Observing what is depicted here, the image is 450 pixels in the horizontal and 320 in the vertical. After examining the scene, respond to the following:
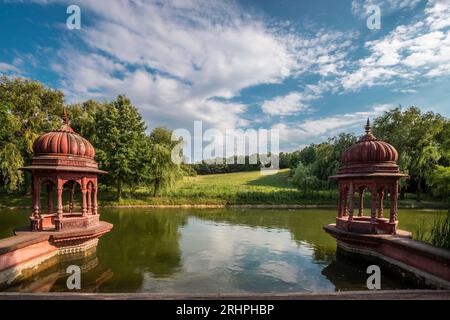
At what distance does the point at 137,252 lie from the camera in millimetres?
12750

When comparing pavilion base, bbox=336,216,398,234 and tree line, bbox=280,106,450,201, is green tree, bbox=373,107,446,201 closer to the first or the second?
tree line, bbox=280,106,450,201

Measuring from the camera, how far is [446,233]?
9.95 meters

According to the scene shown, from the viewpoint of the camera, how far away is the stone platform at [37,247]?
881cm

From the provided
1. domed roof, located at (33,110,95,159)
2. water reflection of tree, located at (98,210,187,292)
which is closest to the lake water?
water reflection of tree, located at (98,210,187,292)

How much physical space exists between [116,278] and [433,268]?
10680 millimetres

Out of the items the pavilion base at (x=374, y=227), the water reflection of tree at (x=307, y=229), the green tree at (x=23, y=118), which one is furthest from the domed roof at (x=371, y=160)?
the green tree at (x=23, y=118)

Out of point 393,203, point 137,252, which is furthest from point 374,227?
point 137,252

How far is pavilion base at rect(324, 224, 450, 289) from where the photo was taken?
26.9 feet

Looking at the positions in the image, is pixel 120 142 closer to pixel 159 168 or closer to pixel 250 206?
pixel 159 168

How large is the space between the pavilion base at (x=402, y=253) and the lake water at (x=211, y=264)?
63cm

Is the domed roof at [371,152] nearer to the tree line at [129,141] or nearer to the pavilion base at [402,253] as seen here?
the pavilion base at [402,253]

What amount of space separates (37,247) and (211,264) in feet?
22.6

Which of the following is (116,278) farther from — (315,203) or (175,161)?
(315,203)

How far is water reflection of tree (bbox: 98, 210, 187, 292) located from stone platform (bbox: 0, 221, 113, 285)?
1090mm
